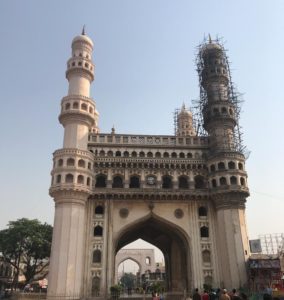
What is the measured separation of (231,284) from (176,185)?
12.1 meters

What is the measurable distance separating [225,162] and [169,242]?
565 inches

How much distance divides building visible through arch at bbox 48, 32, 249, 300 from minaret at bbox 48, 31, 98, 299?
0.10 meters

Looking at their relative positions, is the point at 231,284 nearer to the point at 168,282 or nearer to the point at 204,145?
the point at 168,282

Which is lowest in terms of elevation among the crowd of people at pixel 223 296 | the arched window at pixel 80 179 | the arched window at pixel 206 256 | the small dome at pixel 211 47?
the crowd of people at pixel 223 296

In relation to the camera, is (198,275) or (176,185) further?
(176,185)

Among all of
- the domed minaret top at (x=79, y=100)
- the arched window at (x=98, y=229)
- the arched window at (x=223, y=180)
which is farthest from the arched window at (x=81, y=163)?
the arched window at (x=223, y=180)

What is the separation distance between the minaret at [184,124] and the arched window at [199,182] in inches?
1000

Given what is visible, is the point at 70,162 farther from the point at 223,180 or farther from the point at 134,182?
the point at 223,180

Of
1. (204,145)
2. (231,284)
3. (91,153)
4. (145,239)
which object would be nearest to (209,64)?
(204,145)

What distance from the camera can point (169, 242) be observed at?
47.5 metres

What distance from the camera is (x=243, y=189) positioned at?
129 ft

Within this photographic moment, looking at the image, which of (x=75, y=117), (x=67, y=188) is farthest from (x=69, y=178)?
(x=75, y=117)

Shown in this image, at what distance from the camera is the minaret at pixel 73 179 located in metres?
34.5

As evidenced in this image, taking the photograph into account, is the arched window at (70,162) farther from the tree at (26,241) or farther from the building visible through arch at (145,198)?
the tree at (26,241)
